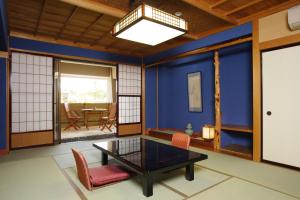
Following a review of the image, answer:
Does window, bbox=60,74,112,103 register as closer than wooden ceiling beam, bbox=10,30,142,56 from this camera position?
No

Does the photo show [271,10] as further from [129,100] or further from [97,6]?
[129,100]

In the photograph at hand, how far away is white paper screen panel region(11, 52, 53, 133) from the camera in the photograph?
422 centimetres

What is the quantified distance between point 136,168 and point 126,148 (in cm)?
82

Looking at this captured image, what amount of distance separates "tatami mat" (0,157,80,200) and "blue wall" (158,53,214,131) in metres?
3.54

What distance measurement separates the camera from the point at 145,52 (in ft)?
19.3

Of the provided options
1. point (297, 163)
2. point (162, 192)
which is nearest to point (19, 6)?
point (162, 192)

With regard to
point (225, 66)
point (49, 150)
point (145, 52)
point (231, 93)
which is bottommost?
point (49, 150)

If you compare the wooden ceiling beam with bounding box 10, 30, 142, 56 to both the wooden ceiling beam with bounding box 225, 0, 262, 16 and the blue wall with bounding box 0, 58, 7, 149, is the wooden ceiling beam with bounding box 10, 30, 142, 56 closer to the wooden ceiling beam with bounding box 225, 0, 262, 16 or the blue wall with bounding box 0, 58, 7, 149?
the blue wall with bounding box 0, 58, 7, 149

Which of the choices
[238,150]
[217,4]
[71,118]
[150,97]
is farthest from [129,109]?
[217,4]

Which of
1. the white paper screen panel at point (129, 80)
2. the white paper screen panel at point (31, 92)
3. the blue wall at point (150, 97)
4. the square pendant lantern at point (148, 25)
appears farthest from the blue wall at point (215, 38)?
the white paper screen panel at point (31, 92)

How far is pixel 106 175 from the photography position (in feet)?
7.79

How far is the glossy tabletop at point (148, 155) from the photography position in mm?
2094

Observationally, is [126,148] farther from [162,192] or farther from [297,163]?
[297,163]

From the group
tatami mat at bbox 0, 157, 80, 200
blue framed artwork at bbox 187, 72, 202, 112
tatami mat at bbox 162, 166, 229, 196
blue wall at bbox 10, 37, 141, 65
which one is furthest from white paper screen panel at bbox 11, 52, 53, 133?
blue framed artwork at bbox 187, 72, 202, 112
